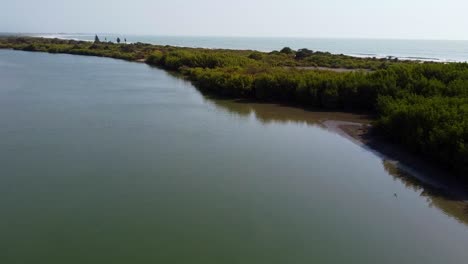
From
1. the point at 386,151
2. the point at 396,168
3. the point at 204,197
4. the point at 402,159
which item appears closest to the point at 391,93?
the point at 386,151

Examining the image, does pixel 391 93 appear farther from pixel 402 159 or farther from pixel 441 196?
pixel 441 196

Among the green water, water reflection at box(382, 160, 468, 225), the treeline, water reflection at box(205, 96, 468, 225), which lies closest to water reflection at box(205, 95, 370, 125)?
water reflection at box(205, 96, 468, 225)

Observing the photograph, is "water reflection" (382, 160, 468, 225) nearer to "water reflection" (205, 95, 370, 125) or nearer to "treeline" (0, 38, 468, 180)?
"treeline" (0, 38, 468, 180)

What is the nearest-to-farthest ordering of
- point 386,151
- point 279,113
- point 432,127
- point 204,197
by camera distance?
point 204,197 < point 432,127 < point 386,151 < point 279,113

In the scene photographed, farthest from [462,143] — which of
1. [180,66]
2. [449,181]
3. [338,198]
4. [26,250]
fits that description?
[180,66]

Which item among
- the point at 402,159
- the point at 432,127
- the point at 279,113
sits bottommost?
the point at 402,159

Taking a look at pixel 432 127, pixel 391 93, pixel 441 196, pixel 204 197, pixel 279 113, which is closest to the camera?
pixel 204 197

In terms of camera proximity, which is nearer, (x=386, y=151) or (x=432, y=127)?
(x=432, y=127)
